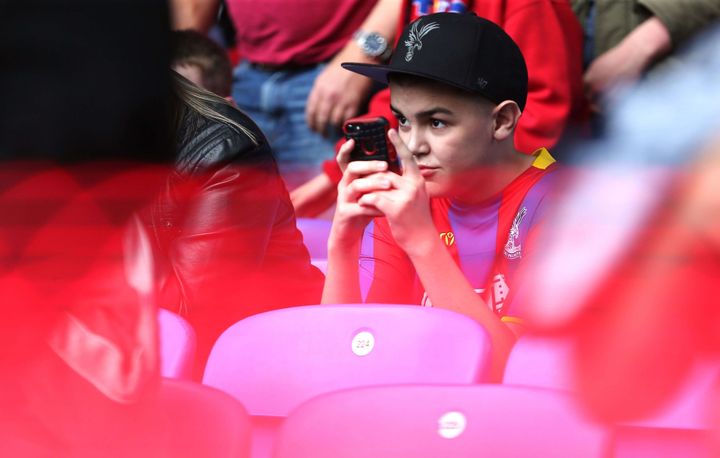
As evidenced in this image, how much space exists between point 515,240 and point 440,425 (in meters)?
0.67

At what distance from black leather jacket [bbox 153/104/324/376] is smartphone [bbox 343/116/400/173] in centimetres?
29

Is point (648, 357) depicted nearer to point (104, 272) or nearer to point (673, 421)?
point (673, 421)

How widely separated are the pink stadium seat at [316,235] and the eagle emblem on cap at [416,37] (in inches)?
19.8

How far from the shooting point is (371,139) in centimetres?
155

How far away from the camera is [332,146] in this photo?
7.88ft

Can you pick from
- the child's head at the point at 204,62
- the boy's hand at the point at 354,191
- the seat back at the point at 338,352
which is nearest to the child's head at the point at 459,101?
the boy's hand at the point at 354,191

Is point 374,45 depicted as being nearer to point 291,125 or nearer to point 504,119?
point 291,125

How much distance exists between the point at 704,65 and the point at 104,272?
4.34ft

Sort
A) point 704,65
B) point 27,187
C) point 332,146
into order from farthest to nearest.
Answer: point 332,146, point 704,65, point 27,187

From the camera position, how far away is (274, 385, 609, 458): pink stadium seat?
1042 mm

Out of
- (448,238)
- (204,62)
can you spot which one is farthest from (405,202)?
(204,62)

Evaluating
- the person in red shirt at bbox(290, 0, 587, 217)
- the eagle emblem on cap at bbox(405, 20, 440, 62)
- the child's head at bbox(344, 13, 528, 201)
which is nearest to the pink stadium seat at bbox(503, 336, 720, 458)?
the child's head at bbox(344, 13, 528, 201)

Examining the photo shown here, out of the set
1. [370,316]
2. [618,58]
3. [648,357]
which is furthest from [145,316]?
[618,58]

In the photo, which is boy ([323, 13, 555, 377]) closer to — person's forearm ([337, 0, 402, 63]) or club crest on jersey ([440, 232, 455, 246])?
club crest on jersey ([440, 232, 455, 246])
